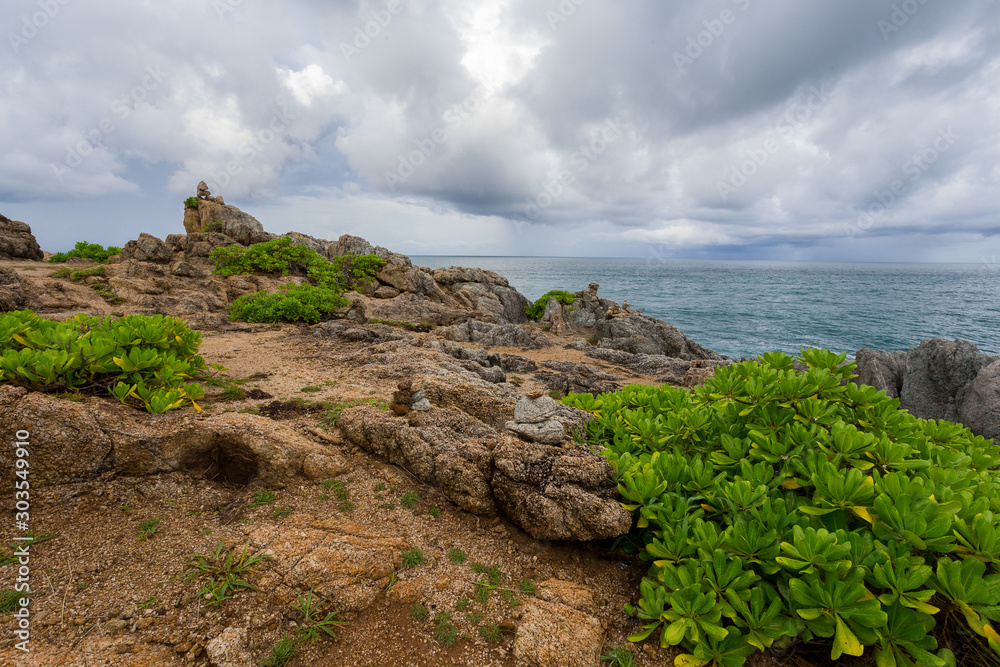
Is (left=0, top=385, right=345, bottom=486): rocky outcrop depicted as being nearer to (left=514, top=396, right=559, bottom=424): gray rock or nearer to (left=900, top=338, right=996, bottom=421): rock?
(left=514, top=396, right=559, bottom=424): gray rock

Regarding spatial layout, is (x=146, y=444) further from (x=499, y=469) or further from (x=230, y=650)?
(x=499, y=469)

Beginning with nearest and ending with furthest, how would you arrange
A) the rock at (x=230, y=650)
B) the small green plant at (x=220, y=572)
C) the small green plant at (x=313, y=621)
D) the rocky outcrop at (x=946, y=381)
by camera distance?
the rock at (x=230, y=650), the small green plant at (x=313, y=621), the small green plant at (x=220, y=572), the rocky outcrop at (x=946, y=381)

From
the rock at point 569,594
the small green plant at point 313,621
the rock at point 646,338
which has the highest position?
the small green plant at point 313,621

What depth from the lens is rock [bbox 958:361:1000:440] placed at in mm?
9672

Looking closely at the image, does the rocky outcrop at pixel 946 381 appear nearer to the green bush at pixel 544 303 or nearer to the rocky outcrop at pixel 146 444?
the rocky outcrop at pixel 146 444

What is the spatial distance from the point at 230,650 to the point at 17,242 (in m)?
36.6

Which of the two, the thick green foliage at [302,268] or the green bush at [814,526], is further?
the thick green foliage at [302,268]

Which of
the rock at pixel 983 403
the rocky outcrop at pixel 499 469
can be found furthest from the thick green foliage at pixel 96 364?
the rock at pixel 983 403

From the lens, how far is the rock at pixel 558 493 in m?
3.21

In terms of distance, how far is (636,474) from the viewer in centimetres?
309

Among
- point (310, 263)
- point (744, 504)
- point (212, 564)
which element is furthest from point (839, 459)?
point (310, 263)

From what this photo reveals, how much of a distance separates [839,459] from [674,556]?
1239mm

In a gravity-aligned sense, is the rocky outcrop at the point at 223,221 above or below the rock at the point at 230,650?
above

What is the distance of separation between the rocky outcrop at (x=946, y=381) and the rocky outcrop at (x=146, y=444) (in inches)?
566
